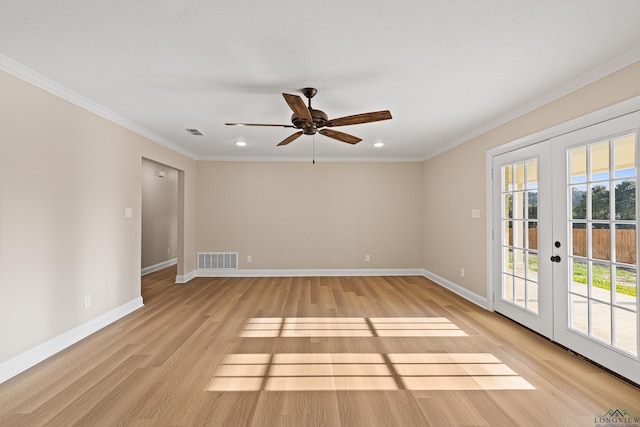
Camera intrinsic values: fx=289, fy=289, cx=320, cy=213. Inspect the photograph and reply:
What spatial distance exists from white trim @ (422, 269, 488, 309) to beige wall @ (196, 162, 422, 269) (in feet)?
1.69

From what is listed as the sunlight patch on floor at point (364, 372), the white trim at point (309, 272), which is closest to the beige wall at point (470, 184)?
the white trim at point (309, 272)

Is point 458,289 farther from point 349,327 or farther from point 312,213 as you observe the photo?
point 312,213

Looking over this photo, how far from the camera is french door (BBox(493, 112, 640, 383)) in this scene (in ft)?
7.48

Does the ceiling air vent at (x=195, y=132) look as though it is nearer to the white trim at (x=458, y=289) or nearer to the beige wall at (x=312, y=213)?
the beige wall at (x=312, y=213)

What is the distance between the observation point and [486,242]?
404 centimetres

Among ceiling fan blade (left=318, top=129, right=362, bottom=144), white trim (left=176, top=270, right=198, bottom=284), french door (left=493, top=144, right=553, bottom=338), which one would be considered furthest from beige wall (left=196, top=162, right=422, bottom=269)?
ceiling fan blade (left=318, top=129, right=362, bottom=144)

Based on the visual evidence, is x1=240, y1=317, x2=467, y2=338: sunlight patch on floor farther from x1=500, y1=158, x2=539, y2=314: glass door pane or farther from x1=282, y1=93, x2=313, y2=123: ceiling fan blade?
x1=282, y1=93, x2=313, y2=123: ceiling fan blade

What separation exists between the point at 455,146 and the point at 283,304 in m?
3.83

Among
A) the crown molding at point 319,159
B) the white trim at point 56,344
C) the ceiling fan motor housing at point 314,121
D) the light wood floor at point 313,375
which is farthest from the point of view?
the crown molding at point 319,159

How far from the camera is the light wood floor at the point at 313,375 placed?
1899 mm

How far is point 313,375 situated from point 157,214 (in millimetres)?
6076

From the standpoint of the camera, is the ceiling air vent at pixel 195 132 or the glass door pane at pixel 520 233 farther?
the ceiling air vent at pixel 195 132

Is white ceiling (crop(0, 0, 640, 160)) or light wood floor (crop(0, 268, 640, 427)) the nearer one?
white ceiling (crop(0, 0, 640, 160))

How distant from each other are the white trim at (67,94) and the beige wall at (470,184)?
4816 millimetres
